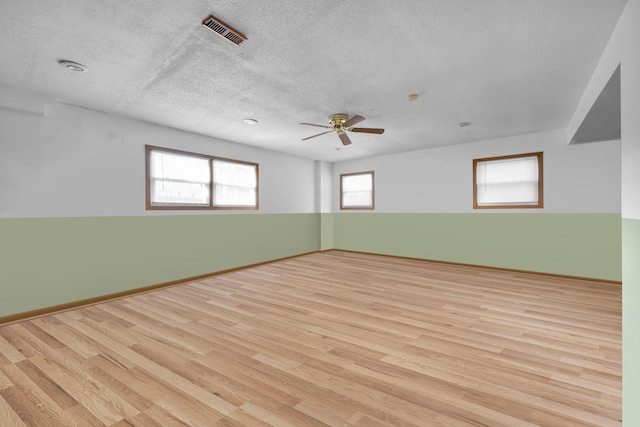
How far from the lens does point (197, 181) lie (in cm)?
514

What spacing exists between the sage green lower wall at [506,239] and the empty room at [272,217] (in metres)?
0.04

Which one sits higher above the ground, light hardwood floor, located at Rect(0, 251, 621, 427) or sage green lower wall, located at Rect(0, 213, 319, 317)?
sage green lower wall, located at Rect(0, 213, 319, 317)

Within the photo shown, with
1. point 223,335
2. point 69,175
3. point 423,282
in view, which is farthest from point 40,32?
point 423,282

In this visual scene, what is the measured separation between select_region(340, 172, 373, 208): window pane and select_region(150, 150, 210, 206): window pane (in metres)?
3.94

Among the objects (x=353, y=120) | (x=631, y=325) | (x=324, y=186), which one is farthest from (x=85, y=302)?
(x=324, y=186)

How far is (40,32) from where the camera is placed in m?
2.19

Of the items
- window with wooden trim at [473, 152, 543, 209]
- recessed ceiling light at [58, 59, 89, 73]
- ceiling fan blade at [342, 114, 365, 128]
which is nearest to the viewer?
recessed ceiling light at [58, 59, 89, 73]

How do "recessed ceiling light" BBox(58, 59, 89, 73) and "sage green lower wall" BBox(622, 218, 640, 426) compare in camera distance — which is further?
"recessed ceiling light" BBox(58, 59, 89, 73)

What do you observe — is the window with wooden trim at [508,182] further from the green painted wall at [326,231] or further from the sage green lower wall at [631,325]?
the sage green lower wall at [631,325]

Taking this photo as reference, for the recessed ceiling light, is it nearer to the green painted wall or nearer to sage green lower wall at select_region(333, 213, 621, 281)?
the green painted wall

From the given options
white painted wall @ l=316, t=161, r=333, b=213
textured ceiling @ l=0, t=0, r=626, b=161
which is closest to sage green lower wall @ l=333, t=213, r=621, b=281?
white painted wall @ l=316, t=161, r=333, b=213

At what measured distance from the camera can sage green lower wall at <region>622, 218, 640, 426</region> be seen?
4.79 feet

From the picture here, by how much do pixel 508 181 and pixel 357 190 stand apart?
11.5 feet

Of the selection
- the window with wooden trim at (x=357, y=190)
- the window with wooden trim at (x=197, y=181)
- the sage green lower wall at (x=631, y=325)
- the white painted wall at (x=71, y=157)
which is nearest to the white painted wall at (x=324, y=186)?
the window with wooden trim at (x=357, y=190)
